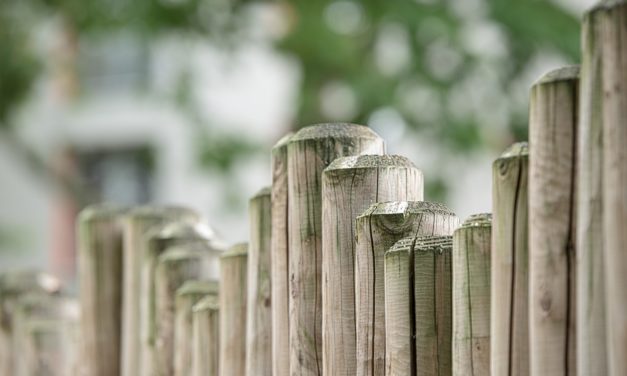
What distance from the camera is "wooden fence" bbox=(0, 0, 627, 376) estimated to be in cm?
193

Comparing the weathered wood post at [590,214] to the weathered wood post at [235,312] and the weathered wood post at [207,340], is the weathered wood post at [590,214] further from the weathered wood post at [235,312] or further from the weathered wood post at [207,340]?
the weathered wood post at [207,340]

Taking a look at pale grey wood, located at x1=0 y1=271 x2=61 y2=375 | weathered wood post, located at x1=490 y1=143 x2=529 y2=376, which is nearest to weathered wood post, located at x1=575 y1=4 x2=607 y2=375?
weathered wood post, located at x1=490 y1=143 x2=529 y2=376

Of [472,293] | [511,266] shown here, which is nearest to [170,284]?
[472,293]

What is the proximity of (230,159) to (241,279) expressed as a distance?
901 cm

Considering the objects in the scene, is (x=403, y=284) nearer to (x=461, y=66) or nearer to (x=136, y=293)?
(x=136, y=293)

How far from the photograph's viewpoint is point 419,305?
7.83 feet

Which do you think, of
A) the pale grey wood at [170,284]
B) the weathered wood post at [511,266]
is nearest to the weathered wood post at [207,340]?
the pale grey wood at [170,284]

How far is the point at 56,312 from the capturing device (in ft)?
14.2

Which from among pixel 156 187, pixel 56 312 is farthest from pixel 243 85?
pixel 56 312

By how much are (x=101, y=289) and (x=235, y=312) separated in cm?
84

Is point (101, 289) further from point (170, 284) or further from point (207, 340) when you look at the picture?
point (207, 340)

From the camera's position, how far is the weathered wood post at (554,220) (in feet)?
6.61

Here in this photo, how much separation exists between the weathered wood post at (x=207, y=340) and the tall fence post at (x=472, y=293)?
3.56 ft

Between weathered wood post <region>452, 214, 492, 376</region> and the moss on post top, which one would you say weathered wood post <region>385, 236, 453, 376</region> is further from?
the moss on post top
